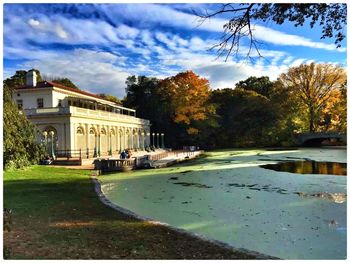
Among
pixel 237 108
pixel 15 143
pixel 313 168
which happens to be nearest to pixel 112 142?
pixel 313 168

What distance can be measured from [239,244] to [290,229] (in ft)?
4.89

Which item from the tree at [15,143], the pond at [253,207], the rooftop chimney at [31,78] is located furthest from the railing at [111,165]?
the rooftop chimney at [31,78]

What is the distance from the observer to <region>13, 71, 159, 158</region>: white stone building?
88.7 feet

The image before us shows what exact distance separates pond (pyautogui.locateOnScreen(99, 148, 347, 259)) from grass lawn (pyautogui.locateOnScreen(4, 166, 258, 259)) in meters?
0.98

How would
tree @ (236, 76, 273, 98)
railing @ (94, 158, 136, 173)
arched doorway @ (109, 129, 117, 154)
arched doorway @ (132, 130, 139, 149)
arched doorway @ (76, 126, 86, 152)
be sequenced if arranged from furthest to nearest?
tree @ (236, 76, 273, 98)
arched doorway @ (132, 130, 139, 149)
arched doorway @ (109, 129, 117, 154)
arched doorway @ (76, 126, 86, 152)
railing @ (94, 158, 136, 173)

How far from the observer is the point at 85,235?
21.0 ft

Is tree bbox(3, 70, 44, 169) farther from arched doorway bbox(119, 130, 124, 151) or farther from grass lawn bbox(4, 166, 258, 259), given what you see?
arched doorway bbox(119, 130, 124, 151)

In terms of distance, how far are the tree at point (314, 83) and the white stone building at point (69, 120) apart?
22127 millimetres

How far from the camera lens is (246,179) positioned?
15.9 m

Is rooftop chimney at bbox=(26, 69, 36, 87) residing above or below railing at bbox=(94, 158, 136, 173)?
above

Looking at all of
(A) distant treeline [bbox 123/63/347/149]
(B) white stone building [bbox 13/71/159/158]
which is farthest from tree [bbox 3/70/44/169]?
Result: (A) distant treeline [bbox 123/63/347/149]

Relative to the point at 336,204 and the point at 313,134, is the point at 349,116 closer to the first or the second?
the point at 336,204

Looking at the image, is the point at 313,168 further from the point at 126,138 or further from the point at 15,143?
the point at 126,138

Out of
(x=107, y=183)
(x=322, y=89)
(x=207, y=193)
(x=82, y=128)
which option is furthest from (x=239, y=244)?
(x=322, y=89)
